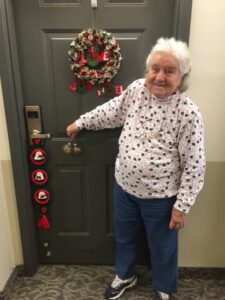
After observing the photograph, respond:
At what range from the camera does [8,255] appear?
6.24 ft

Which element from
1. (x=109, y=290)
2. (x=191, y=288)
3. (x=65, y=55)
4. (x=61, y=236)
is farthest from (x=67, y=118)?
(x=191, y=288)

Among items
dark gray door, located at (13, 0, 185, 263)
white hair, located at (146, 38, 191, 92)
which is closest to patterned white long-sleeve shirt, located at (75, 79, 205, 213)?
white hair, located at (146, 38, 191, 92)

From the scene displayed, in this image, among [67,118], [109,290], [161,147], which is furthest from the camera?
[109,290]

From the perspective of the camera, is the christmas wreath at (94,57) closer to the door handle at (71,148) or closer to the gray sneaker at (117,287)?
the door handle at (71,148)

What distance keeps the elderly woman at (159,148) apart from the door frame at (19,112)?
0.23 m

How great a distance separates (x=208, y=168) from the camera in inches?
67.6

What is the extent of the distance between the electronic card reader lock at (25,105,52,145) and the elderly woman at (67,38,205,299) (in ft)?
0.63

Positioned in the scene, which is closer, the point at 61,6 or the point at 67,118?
the point at 61,6

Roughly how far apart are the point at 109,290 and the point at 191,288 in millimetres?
528

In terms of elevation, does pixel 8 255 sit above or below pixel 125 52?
below

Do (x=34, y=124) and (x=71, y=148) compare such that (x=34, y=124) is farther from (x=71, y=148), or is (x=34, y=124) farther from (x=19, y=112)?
(x=71, y=148)

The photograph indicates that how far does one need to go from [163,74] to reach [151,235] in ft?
2.80

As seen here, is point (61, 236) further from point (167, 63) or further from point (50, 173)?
point (167, 63)

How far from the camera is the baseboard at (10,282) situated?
1787 millimetres
